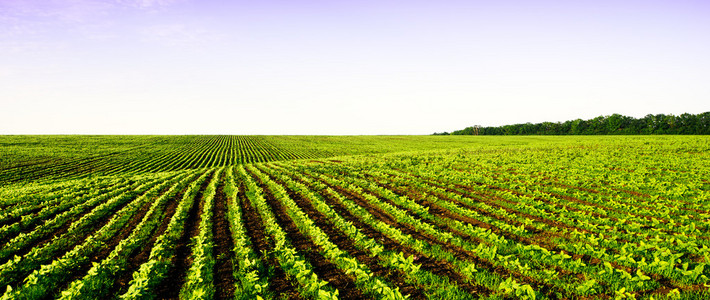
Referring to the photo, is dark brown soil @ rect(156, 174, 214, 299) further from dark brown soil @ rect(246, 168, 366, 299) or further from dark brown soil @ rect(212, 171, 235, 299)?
dark brown soil @ rect(246, 168, 366, 299)

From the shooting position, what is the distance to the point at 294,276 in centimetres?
814

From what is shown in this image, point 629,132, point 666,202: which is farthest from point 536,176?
point 629,132

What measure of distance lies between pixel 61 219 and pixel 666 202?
27147 millimetres

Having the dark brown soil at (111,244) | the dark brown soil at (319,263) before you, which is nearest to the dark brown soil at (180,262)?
the dark brown soil at (111,244)

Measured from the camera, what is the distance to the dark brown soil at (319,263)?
727 cm

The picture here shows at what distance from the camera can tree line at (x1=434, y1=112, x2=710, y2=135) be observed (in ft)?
363

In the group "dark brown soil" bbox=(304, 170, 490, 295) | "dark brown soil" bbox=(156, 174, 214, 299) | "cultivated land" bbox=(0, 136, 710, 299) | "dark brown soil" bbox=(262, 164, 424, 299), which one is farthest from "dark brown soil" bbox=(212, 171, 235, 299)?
"dark brown soil" bbox=(304, 170, 490, 295)

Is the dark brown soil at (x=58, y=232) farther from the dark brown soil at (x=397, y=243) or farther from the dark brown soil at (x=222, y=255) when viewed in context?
the dark brown soil at (x=397, y=243)

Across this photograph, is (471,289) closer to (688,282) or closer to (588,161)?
(688,282)

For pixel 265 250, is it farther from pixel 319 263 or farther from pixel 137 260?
pixel 137 260

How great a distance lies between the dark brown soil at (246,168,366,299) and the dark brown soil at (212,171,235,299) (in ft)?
6.66

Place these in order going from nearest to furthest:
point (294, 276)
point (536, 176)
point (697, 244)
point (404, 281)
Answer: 1. point (404, 281)
2. point (294, 276)
3. point (697, 244)
4. point (536, 176)

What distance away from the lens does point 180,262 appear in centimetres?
930

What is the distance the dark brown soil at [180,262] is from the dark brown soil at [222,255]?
0.76m
